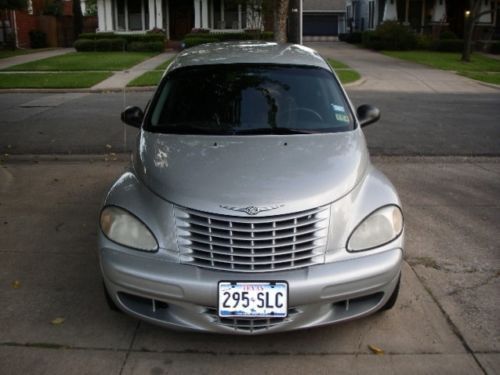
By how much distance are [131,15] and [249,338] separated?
32781mm

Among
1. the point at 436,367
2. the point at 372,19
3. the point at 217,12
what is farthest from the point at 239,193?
the point at 372,19

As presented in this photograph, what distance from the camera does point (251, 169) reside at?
3.58m

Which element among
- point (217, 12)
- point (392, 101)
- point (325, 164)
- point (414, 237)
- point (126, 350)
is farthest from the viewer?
point (217, 12)

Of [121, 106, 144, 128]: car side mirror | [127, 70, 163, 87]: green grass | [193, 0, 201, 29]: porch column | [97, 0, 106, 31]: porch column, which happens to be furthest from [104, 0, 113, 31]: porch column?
[121, 106, 144, 128]: car side mirror

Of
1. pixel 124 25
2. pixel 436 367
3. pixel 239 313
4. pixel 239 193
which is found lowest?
pixel 436 367

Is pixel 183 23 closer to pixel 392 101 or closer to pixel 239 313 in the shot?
pixel 392 101

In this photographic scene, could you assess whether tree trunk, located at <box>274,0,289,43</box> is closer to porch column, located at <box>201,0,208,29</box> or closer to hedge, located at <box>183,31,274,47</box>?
hedge, located at <box>183,31,274,47</box>

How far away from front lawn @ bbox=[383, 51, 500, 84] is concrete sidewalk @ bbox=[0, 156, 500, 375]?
1501cm

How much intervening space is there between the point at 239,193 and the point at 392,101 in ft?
36.5

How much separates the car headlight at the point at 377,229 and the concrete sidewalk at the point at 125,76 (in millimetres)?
10258

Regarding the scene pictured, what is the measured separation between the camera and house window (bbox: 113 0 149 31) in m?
33.5

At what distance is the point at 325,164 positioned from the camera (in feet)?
12.1

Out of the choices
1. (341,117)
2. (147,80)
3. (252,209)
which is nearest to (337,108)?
(341,117)

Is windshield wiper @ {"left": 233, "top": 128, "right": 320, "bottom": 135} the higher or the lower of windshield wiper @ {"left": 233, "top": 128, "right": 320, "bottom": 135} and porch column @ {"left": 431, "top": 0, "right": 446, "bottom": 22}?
the lower
